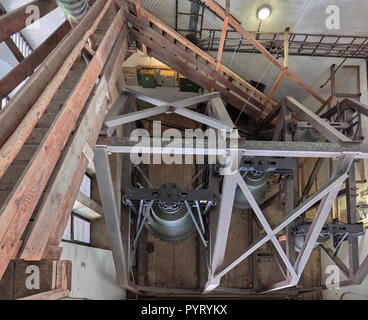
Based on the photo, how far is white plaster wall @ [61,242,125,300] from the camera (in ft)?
21.4

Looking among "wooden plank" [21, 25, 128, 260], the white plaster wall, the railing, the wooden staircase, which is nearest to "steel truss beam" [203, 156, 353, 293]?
"wooden plank" [21, 25, 128, 260]

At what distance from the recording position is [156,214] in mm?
6914

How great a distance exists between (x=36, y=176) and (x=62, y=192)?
51 centimetres

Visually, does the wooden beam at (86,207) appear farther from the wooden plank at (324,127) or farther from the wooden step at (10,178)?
the wooden plank at (324,127)

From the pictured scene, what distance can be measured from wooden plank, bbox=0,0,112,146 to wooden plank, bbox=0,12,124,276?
0.79ft

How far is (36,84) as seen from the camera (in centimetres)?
272

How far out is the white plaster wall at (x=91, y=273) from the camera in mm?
6511

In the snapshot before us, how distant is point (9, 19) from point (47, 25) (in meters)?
3.23

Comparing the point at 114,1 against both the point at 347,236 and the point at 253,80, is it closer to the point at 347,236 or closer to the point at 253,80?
the point at 253,80

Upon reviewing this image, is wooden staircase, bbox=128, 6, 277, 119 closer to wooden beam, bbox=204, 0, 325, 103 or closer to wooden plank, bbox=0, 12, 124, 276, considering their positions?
wooden beam, bbox=204, 0, 325, 103

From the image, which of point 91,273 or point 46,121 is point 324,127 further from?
point 91,273

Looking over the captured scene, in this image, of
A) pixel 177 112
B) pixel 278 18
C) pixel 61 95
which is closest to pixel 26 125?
pixel 61 95
